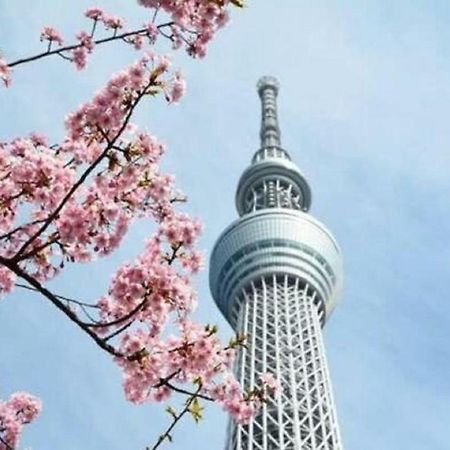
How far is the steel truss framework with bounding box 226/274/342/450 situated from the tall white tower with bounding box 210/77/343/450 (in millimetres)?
85

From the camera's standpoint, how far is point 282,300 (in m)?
77.2

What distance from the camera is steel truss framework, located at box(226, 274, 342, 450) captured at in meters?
64.9

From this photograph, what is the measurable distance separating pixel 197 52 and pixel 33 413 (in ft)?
11.4

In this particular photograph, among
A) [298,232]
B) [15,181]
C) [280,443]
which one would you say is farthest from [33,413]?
[298,232]

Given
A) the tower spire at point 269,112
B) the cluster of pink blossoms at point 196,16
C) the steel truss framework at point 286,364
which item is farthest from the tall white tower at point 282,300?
the cluster of pink blossoms at point 196,16

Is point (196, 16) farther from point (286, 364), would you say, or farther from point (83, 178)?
point (286, 364)

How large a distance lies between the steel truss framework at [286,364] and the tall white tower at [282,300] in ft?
0.28

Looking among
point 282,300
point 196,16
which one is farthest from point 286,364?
point 196,16

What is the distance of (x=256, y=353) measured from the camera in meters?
73.5

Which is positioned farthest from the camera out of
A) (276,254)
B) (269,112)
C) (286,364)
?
(269,112)

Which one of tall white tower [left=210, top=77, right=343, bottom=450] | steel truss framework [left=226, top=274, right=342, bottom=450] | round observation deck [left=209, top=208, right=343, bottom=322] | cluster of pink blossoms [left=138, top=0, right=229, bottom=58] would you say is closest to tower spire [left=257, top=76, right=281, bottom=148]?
tall white tower [left=210, top=77, right=343, bottom=450]

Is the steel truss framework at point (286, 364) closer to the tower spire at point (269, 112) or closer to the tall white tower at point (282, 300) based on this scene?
the tall white tower at point (282, 300)

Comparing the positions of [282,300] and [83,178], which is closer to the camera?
[83,178]

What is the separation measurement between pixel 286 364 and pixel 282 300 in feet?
25.7
